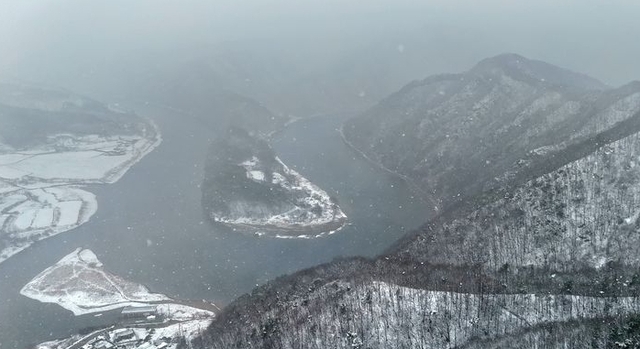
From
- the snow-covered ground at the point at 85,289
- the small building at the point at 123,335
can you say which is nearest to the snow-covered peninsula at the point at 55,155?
the snow-covered ground at the point at 85,289

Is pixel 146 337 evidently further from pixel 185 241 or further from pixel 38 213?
pixel 38 213

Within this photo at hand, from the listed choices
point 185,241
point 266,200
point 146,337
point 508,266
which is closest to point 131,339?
point 146,337

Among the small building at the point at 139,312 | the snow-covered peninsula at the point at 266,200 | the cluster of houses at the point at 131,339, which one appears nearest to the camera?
the cluster of houses at the point at 131,339

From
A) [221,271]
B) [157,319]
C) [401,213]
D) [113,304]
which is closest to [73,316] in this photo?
[113,304]

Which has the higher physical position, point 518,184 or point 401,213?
point 518,184

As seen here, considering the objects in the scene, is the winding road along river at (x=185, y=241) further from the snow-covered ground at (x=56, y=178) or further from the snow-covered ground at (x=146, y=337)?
the snow-covered ground at (x=56, y=178)

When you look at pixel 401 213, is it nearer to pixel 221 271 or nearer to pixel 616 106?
pixel 221 271

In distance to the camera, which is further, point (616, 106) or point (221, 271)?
point (616, 106)

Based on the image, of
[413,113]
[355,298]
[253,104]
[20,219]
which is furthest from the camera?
[253,104]
